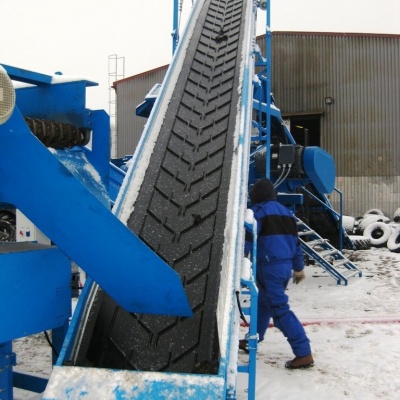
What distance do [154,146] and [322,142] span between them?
1475 cm

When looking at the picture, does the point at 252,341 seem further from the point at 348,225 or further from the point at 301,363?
the point at 348,225

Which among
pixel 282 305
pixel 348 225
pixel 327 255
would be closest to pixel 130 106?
pixel 348 225

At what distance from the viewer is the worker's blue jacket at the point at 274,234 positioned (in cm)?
436

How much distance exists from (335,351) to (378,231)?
914 cm

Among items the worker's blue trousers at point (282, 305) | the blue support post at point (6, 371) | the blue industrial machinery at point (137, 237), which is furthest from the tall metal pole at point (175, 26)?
the blue support post at point (6, 371)

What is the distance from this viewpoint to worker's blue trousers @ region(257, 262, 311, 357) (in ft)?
14.1

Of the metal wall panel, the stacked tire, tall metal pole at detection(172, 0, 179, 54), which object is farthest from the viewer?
the metal wall panel

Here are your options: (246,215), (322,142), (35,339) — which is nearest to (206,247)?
(246,215)

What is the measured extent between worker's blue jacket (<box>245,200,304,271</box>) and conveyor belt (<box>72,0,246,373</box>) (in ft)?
2.01

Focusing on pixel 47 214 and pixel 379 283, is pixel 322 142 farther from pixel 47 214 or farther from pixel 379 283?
pixel 47 214

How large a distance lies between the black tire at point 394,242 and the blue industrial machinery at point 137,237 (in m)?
7.93

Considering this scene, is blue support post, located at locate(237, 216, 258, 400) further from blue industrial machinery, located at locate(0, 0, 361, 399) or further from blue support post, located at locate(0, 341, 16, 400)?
blue support post, located at locate(0, 341, 16, 400)

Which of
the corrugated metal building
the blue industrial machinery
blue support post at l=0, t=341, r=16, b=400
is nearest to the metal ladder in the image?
the blue industrial machinery

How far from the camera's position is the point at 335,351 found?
15.7 feet
